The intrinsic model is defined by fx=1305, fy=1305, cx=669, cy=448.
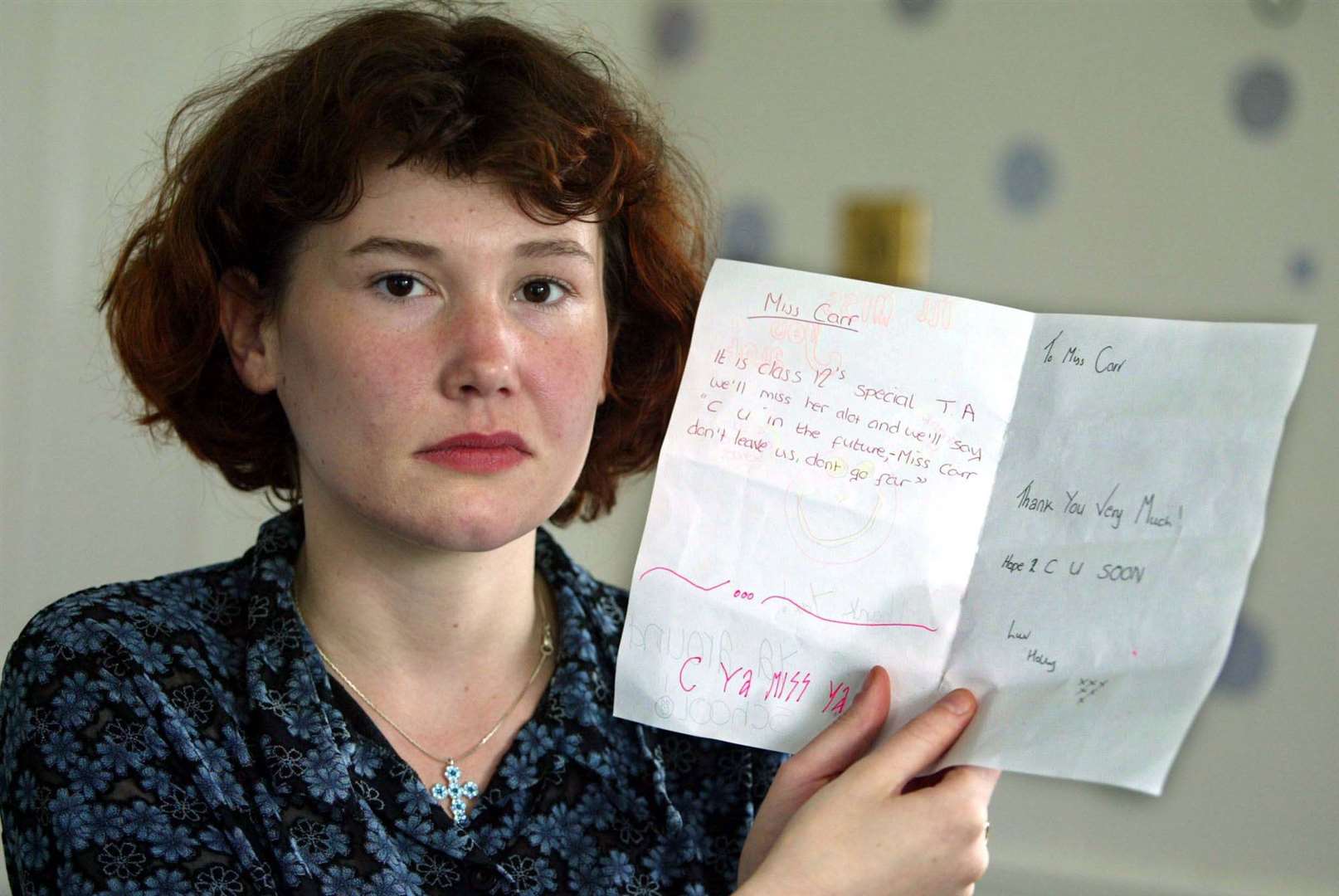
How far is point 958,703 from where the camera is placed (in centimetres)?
104

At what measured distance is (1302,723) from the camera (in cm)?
243

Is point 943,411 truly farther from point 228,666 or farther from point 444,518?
point 228,666

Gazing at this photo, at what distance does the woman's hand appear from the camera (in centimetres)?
101

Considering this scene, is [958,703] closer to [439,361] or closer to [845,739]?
[845,739]

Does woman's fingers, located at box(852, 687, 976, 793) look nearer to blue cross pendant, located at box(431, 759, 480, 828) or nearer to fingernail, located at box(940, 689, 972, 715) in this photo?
fingernail, located at box(940, 689, 972, 715)

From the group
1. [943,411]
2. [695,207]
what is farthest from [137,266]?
[943,411]

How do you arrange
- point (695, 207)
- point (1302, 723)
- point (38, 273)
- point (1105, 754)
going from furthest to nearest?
point (1302, 723) < point (38, 273) < point (695, 207) < point (1105, 754)

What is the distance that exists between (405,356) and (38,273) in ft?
4.06

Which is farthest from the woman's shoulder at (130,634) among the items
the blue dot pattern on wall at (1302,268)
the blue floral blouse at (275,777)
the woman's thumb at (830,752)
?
the blue dot pattern on wall at (1302,268)

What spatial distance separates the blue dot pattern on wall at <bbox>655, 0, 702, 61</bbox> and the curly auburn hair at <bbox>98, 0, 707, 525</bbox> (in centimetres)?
154

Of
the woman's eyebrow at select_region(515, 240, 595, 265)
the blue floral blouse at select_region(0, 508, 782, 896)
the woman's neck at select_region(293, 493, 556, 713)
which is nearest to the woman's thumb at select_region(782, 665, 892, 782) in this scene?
the blue floral blouse at select_region(0, 508, 782, 896)

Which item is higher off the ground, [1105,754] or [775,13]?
[775,13]

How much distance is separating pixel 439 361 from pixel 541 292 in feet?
0.43

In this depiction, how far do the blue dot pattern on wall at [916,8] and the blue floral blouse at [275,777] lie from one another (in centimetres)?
187
